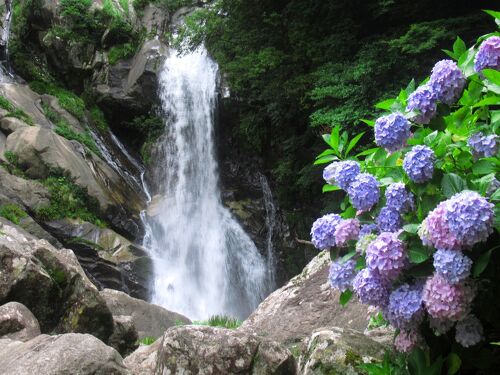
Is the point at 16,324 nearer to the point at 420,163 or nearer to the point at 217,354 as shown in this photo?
the point at 217,354

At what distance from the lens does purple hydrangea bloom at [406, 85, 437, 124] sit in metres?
2.16

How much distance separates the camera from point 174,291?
1236cm

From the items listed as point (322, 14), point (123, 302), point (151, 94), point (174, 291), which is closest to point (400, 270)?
point (123, 302)

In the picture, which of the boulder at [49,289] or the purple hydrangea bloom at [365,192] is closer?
the purple hydrangea bloom at [365,192]

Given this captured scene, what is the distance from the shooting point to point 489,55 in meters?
2.05

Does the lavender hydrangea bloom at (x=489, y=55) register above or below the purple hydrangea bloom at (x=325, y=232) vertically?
above

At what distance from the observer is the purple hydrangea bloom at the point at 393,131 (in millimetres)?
2246

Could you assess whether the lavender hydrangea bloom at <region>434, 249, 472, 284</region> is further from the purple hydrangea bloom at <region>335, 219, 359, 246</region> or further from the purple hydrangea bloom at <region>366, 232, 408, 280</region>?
the purple hydrangea bloom at <region>335, 219, 359, 246</region>

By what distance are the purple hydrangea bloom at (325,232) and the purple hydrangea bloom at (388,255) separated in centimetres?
37

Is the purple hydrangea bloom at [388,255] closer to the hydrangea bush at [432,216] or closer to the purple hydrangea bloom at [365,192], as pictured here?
the hydrangea bush at [432,216]

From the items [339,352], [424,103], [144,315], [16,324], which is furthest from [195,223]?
[424,103]

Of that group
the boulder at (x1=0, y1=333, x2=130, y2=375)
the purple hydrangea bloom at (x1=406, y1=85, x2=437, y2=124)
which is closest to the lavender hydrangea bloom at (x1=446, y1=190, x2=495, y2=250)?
the purple hydrangea bloom at (x1=406, y1=85, x2=437, y2=124)

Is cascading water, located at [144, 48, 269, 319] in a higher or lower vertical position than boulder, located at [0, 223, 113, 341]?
higher

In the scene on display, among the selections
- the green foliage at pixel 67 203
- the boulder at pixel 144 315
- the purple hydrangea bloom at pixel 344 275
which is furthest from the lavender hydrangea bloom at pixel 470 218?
the green foliage at pixel 67 203
